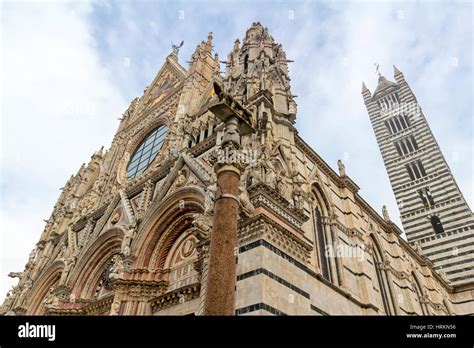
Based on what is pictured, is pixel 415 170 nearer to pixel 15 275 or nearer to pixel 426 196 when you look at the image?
pixel 426 196

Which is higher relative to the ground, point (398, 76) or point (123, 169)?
point (398, 76)

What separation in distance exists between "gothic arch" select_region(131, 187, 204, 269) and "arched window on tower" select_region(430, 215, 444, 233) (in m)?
25.4

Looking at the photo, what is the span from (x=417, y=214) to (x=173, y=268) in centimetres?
2590

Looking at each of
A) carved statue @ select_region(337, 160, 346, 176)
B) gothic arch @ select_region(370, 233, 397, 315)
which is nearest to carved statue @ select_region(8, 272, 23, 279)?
carved statue @ select_region(337, 160, 346, 176)

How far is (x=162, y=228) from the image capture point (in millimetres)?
11602

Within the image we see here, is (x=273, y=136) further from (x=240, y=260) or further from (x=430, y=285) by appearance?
(x=430, y=285)

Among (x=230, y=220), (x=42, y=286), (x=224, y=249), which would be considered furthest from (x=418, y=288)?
(x=42, y=286)

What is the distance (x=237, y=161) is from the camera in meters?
5.88

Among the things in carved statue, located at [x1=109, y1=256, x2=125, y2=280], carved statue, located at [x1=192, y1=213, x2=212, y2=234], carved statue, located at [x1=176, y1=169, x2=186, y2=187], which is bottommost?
carved statue, located at [x1=192, y1=213, x2=212, y2=234]

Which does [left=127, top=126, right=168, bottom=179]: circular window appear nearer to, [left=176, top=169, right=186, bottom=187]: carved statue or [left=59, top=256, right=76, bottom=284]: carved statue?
[left=59, top=256, right=76, bottom=284]: carved statue

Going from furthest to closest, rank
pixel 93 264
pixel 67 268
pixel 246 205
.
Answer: pixel 67 268, pixel 93 264, pixel 246 205

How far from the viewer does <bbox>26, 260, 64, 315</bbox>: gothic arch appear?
51.8 feet

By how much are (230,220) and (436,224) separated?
29535 mm

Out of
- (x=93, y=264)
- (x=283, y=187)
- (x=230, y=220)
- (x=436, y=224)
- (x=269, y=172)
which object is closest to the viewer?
(x=230, y=220)
